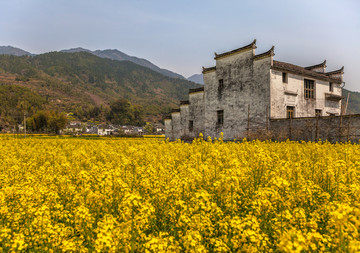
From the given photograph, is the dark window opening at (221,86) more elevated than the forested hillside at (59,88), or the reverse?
the forested hillside at (59,88)

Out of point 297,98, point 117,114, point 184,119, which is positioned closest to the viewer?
point 297,98

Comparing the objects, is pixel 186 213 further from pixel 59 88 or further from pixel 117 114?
pixel 59 88

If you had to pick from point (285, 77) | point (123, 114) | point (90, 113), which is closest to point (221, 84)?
point (285, 77)

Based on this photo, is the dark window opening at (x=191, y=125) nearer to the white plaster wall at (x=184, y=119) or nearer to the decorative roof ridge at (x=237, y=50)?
the white plaster wall at (x=184, y=119)

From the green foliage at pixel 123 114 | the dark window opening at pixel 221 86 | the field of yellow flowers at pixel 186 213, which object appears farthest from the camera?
the green foliage at pixel 123 114

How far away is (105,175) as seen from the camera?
14.6 ft

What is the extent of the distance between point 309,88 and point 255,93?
21.7 feet

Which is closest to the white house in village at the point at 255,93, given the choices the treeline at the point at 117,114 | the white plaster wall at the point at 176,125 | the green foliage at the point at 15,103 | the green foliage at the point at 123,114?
the white plaster wall at the point at 176,125

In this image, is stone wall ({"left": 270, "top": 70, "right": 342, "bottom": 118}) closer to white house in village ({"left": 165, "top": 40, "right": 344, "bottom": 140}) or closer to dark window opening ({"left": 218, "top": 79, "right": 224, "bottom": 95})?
white house in village ({"left": 165, "top": 40, "right": 344, "bottom": 140})

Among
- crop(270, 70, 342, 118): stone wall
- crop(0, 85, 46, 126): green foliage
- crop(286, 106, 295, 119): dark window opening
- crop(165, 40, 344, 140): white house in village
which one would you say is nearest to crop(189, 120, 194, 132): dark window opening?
crop(165, 40, 344, 140): white house in village

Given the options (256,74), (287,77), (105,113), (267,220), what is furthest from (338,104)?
(105,113)

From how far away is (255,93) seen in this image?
23.0 m

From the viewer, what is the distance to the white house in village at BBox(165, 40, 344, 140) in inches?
874

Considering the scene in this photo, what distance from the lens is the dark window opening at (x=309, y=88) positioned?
24487 mm
